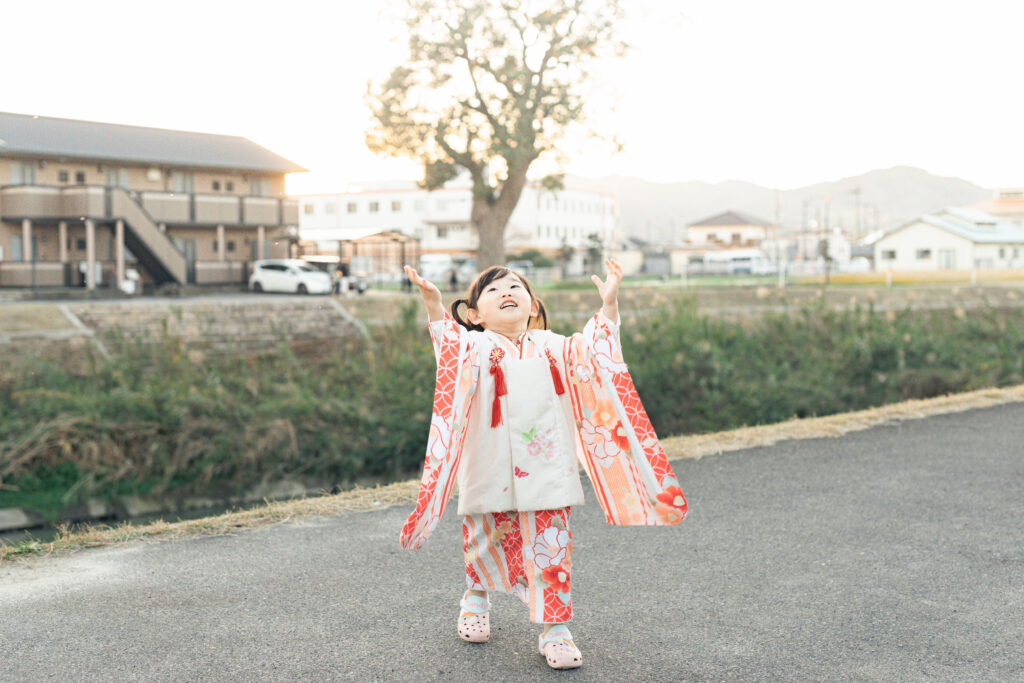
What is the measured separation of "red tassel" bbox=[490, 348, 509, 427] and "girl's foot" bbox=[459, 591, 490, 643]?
0.60 meters

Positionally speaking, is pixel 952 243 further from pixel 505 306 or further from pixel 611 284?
pixel 505 306

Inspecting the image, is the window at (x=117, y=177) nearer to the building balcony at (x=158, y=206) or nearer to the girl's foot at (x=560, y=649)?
the building balcony at (x=158, y=206)

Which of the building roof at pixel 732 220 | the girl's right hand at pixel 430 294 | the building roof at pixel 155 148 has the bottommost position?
the girl's right hand at pixel 430 294

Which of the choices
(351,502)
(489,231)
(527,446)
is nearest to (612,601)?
(527,446)

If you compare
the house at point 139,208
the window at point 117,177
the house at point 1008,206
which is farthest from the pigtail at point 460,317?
the house at point 1008,206

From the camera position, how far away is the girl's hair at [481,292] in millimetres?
3213

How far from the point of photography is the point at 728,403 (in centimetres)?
1274

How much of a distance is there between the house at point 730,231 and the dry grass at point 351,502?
6608 centimetres

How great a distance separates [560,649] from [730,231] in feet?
242

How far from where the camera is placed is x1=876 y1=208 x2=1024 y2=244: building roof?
39750 mm

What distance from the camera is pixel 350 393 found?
1376 cm

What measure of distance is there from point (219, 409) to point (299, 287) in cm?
1132

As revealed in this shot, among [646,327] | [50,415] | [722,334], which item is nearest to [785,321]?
[722,334]

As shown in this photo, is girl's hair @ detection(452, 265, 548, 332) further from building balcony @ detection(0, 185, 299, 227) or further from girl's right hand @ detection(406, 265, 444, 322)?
building balcony @ detection(0, 185, 299, 227)
